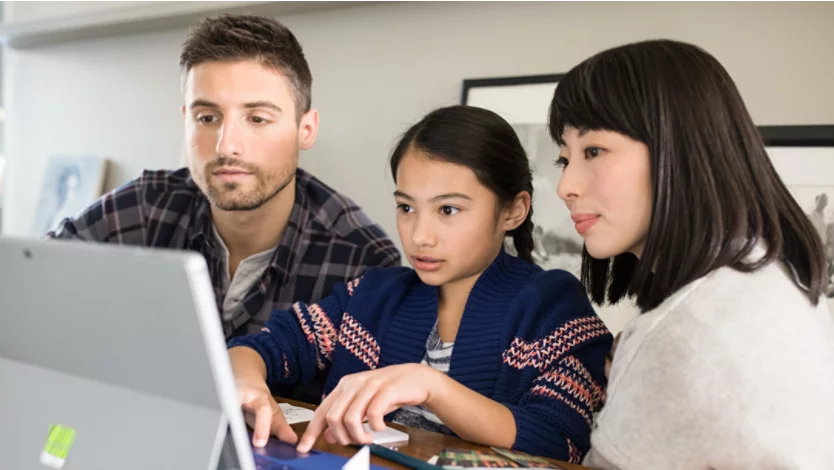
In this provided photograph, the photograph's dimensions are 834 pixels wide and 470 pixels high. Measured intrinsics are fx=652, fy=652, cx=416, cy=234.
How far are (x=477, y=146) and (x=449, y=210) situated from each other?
114 millimetres

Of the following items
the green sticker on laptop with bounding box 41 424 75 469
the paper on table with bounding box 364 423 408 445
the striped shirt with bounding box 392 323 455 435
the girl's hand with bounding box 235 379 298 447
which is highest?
the green sticker on laptop with bounding box 41 424 75 469

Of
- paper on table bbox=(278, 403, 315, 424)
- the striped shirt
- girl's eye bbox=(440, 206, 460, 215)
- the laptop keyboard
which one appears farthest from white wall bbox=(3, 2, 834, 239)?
the laptop keyboard

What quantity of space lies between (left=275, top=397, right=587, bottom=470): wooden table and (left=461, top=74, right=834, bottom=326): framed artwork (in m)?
0.78

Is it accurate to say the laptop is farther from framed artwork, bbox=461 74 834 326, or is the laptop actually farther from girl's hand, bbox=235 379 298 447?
framed artwork, bbox=461 74 834 326

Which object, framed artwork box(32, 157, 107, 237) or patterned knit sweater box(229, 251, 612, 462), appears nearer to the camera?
patterned knit sweater box(229, 251, 612, 462)

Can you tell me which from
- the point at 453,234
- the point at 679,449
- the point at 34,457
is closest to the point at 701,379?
the point at 679,449

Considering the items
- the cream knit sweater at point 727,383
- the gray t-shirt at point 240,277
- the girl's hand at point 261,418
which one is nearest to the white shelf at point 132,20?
the gray t-shirt at point 240,277

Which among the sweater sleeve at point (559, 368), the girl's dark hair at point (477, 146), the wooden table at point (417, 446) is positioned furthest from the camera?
the girl's dark hair at point (477, 146)

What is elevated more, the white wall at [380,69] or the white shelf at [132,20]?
the white shelf at [132,20]

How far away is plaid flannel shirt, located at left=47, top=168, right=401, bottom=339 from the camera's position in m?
1.39

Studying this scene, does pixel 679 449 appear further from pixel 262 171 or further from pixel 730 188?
pixel 262 171

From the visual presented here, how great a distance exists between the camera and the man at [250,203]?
137 cm

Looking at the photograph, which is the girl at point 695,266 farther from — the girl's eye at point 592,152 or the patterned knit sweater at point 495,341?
the patterned knit sweater at point 495,341

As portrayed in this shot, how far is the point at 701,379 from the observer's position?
1.97ft
